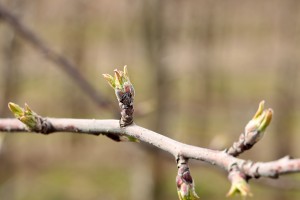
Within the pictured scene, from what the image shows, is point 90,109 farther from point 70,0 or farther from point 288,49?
point 288,49

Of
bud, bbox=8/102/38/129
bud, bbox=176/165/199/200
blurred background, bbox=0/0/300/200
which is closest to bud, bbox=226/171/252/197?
bud, bbox=176/165/199/200

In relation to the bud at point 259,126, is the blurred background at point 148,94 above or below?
above

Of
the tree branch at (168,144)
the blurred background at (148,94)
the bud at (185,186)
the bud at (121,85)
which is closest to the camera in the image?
the tree branch at (168,144)

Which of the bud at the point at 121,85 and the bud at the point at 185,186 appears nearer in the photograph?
the bud at the point at 185,186

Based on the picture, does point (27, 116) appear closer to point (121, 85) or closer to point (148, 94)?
point (121, 85)

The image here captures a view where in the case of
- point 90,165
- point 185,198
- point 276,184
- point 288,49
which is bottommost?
point 185,198

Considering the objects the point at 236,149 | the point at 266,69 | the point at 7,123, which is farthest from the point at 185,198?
the point at 266,69

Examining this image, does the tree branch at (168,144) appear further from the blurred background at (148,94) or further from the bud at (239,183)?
the blurred background at (148,94)

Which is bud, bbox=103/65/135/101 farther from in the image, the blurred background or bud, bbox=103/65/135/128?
the blurred background

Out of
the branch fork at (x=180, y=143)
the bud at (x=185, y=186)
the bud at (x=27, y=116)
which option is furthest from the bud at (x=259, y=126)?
the bud at (x=27, y=116)

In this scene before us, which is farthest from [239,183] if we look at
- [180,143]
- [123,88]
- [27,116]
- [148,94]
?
[148,94]
